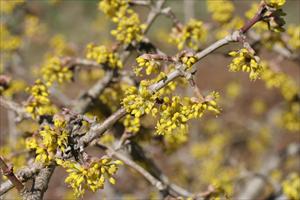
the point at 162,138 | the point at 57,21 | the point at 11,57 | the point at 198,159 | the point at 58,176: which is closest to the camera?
the point at 162,138

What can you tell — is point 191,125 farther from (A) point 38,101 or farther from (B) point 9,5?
(A) point 38,101

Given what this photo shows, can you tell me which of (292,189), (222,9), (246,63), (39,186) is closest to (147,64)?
(246,63)

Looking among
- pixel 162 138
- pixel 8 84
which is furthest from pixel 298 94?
pixel 8 84

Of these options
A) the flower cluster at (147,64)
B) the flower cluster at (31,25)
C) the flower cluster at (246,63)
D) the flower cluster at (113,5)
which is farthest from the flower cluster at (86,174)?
the flower cluster at (31,25)

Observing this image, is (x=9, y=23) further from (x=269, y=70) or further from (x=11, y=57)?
(x=269, y=70)

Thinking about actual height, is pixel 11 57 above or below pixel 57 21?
below

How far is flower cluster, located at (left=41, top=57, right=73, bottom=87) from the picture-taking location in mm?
3201

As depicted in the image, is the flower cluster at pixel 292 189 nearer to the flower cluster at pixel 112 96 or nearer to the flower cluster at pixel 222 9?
the flower cluster at pixel 222 9

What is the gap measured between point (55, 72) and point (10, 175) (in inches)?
47.8

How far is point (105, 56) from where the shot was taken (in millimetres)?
3053

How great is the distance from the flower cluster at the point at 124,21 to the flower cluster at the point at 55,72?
413mm

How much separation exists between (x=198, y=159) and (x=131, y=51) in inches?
175

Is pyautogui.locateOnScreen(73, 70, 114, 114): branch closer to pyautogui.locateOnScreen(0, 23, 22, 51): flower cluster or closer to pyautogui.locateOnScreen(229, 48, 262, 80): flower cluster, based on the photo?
pyautogui.locateOnScreen(229, 48, 262, 80): flower cluster

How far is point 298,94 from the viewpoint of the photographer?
15.8ft
